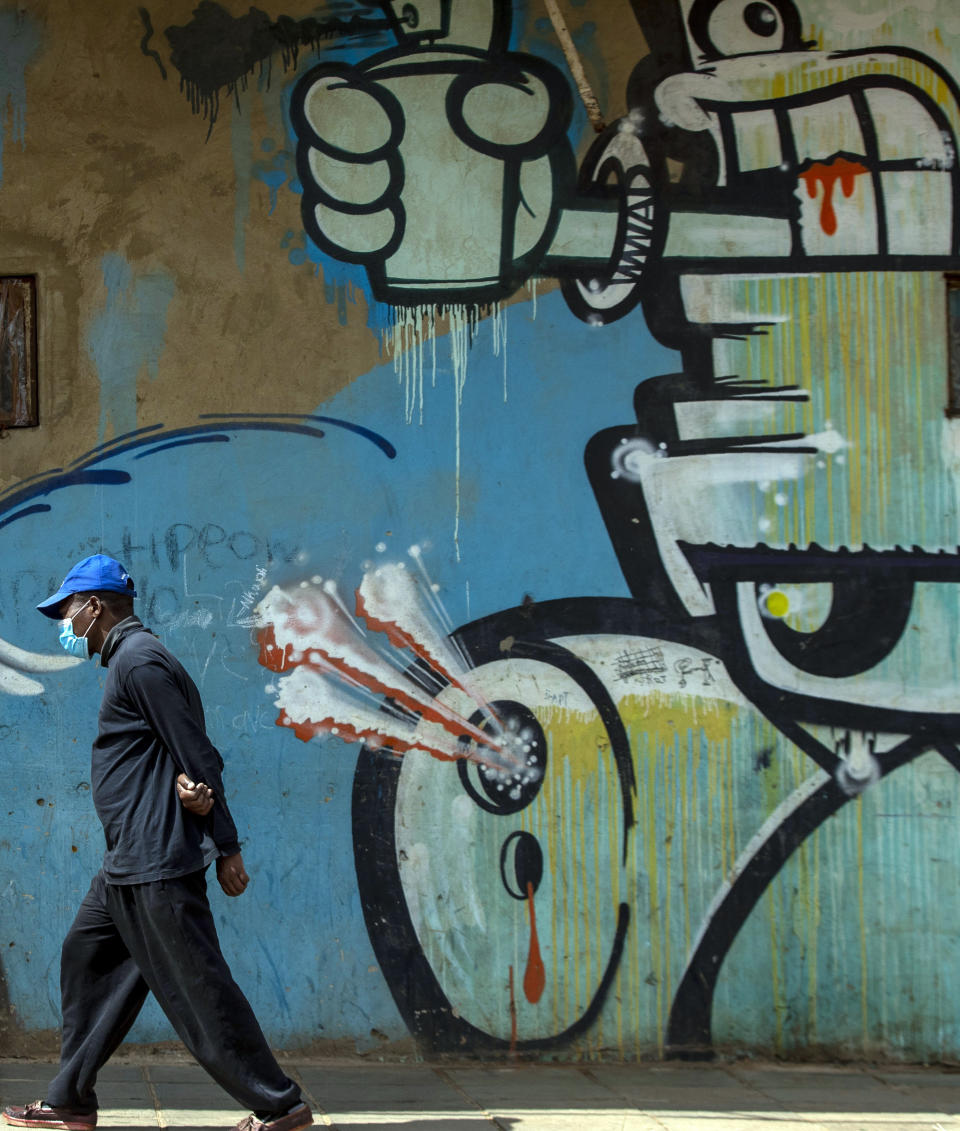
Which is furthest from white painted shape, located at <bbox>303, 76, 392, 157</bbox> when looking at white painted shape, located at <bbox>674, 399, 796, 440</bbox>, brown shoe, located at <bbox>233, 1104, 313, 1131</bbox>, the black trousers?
brown shoe, located at <bbox>233, 1104, 313, 1131</bbox>

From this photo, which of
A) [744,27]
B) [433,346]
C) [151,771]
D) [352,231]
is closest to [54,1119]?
[151,771]

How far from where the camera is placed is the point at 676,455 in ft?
15.7

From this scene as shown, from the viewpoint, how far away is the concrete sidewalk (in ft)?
13.3

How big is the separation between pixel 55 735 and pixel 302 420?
4.82ft

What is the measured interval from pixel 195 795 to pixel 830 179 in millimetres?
3257

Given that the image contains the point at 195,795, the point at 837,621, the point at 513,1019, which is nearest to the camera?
the point at 195,795

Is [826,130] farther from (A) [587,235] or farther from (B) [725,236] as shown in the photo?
(A) [587,235]

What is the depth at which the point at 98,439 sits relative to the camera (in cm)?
473

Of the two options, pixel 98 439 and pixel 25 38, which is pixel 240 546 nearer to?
pixel 98 439

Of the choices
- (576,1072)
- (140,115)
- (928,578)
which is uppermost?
(140,115)

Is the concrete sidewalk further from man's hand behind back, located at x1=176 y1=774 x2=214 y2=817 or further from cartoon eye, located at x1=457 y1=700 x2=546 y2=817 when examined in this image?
man's hand behind back, located at x1=176 y1=774 x2=214 y2=817

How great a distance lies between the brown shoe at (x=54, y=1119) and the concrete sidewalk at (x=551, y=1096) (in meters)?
0.19

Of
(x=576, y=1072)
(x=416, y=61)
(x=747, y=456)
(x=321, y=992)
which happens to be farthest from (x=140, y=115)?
(x=576, y=1072)

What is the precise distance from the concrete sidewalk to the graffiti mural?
19 centimetres
